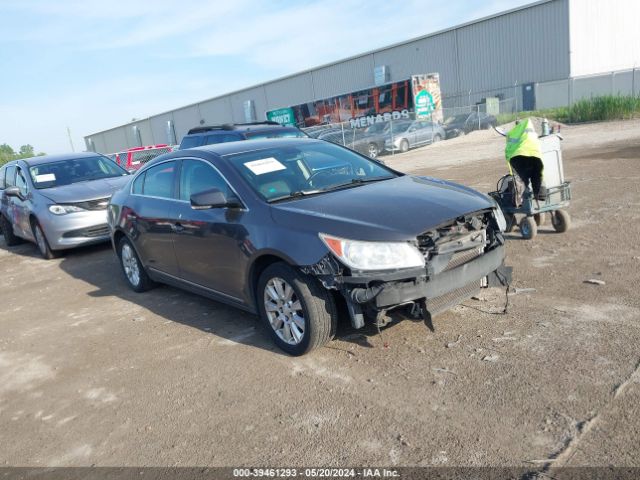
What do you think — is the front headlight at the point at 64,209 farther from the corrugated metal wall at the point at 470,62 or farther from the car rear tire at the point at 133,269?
the corrugated metal wall at the point at 470,62

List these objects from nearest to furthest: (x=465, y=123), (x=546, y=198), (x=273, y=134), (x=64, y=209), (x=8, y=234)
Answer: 1. (x=546, y=198)
2. (x=64, y=209)
3. (x=273, y=134)
4. (x=8, y=234)
5. (x=465, y=123)

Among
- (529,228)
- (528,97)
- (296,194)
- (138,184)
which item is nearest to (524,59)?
(528,97)

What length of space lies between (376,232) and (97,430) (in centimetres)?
230

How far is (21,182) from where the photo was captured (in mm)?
9922

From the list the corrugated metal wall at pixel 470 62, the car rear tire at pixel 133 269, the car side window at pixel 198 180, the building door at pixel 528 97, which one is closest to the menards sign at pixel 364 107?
the building door at pixel 528 97

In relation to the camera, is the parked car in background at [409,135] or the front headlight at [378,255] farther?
the parked car in background at [409,135]

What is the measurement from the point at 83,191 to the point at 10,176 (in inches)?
107

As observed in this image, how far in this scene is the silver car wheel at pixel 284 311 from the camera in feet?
13.6

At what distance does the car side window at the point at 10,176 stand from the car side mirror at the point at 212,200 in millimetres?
7560

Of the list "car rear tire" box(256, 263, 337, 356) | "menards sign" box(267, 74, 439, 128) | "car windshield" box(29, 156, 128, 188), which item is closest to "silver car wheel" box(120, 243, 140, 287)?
"car rear tire" box(256, 263, 337, 356)

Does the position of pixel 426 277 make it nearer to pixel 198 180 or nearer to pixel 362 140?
pixel 198 180

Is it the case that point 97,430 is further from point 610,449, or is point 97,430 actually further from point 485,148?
point 485,148

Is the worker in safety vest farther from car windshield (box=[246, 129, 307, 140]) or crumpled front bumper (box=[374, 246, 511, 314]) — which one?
car windshield (box=[246, 129, 307, 140])

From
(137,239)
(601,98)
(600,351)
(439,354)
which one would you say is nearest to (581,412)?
(600,351)
